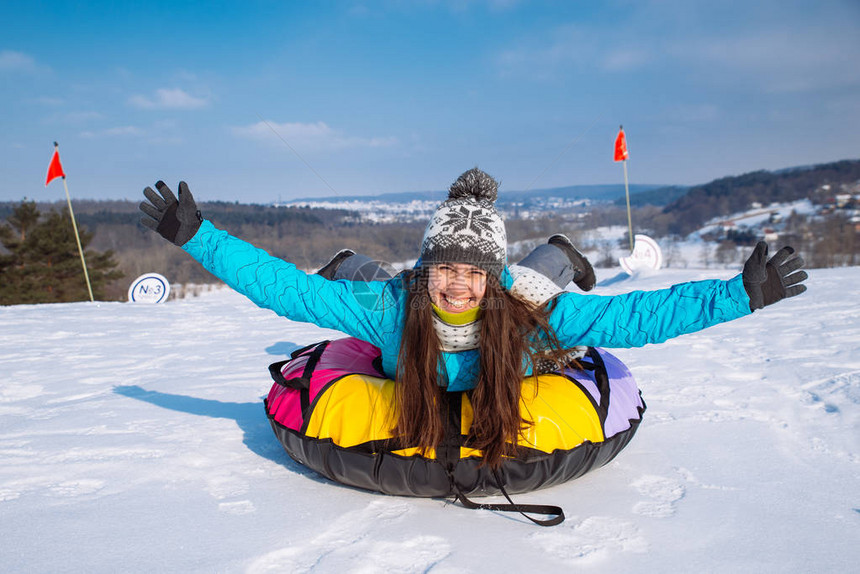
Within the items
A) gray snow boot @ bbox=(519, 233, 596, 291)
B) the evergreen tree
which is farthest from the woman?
the evergreen tree

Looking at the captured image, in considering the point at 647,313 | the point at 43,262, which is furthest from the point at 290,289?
the point at 43,262

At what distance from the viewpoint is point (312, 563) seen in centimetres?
152

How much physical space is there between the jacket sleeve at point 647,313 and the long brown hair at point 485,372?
11cm

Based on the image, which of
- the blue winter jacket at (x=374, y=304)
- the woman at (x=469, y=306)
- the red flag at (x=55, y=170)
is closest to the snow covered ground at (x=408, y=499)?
the woman at (x=469, y=306)

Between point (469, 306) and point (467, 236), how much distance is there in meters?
0.25

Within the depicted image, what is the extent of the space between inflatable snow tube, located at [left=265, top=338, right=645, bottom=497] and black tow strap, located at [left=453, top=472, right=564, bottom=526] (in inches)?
0.9

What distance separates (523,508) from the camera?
5.95 feet

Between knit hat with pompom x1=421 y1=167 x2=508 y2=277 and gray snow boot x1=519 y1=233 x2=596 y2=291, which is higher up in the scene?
knit hat with pompom x1=421 y1=167 x2=508 y2=277

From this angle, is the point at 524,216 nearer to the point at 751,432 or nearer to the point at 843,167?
the point at 751,432

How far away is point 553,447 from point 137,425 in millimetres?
2080

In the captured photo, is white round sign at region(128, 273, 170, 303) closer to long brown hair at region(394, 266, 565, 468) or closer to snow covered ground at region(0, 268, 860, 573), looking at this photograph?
snow covered ground at region(0, 268, 860, 573)

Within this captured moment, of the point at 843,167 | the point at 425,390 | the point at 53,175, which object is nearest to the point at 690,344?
the point at 425,390

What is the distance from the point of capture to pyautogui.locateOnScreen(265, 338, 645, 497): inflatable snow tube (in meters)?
1.88

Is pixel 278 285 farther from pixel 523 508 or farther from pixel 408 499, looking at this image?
pixel 523 508
